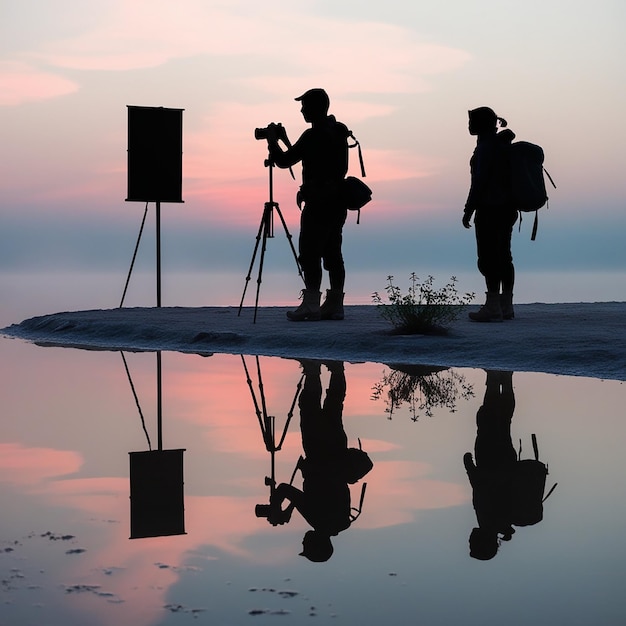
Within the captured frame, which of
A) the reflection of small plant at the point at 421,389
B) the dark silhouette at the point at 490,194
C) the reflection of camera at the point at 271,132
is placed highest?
the reflection of camera at the point at 271,132

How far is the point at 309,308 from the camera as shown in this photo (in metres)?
15.4

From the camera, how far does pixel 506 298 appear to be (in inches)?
612

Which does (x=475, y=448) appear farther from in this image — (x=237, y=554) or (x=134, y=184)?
(x=134, y=184)

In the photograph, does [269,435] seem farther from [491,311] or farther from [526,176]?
[491,311]

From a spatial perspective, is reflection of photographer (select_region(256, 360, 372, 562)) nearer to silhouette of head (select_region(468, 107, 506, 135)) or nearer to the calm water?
the calm water

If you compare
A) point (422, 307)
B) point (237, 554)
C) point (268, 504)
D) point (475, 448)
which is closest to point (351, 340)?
point (422, 307)

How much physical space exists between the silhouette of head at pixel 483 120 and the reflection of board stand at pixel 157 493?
8.54m

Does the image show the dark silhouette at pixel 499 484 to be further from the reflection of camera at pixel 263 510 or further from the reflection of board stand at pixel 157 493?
the reflection of board stand at pixel 157 493

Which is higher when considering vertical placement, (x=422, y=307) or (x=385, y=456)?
(x=422, y=307)

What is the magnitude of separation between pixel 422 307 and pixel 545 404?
5471 mm

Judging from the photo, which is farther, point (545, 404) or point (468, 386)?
point (468, 386)

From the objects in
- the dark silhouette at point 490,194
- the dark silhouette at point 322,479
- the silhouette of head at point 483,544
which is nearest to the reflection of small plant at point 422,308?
the dark silhouette at point 490,194

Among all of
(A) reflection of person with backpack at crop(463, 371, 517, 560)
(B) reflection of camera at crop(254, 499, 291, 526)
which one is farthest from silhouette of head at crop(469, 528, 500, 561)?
(B) reflection of camera at crop(254, 499, 291, 526)

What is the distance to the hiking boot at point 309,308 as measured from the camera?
50.2 ft
